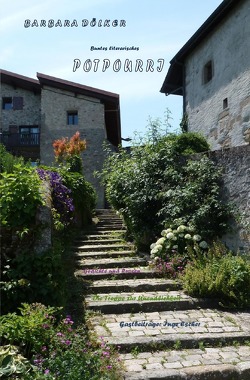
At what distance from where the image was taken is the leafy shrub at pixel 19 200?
15.0 ft

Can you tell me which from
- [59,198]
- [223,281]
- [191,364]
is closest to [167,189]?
[59,198]

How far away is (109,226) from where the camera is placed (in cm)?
1066

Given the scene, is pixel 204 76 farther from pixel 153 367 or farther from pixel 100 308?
pixel 153 367

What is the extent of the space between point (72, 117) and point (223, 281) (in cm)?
1542

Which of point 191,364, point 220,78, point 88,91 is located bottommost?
point 191,364

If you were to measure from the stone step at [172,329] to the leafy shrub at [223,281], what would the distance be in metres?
0.26

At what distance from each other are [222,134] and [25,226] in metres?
7.63

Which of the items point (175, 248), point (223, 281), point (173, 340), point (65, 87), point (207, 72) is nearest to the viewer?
point (173, 340)

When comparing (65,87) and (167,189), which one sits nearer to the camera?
(167,189)

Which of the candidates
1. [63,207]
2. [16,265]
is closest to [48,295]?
[16,265]

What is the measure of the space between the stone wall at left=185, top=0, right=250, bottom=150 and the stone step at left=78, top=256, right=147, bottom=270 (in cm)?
447

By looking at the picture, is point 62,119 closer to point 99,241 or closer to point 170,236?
point 99,241

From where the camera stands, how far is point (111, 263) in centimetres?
682

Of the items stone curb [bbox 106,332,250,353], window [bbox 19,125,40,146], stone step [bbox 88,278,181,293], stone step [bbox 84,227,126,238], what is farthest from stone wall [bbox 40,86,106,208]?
stone curb [bbox 106,332,250,353]
